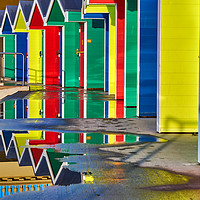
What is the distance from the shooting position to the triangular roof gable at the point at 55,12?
82.0 ft

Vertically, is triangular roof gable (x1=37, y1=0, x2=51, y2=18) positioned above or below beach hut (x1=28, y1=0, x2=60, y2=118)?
above

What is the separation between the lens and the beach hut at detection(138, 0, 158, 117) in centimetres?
1042

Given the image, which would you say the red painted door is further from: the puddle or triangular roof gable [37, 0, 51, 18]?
the puddle

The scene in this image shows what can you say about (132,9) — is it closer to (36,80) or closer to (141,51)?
(141,51)

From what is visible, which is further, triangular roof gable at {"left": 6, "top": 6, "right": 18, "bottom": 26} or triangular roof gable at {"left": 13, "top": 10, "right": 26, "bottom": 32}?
triangular roof gable at {"left": 6, "top": 6, "right": 18, "bottom": 26}

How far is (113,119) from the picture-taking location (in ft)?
32.2

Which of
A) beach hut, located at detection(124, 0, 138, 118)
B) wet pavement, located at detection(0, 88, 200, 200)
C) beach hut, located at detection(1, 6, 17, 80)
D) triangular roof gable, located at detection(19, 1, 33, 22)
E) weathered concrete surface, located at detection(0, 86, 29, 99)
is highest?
triangular roof gable, located at detection(19, 1, 33, 22)

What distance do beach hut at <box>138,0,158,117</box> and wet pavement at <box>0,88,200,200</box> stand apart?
2.02 ft

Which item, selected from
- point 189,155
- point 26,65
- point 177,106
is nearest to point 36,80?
point 26,65

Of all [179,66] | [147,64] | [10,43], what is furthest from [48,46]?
[179,66]

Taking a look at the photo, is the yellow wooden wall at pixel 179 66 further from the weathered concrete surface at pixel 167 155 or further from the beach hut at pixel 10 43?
the beach hut at pixel 10 43

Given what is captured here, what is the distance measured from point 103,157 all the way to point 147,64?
16.8 ft

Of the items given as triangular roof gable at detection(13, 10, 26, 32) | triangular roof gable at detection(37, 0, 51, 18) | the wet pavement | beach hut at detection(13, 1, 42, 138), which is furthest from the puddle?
triangular roof gable at detection(13, 10, 26, 32)

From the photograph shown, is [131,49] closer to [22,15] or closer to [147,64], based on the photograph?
[147,64]
